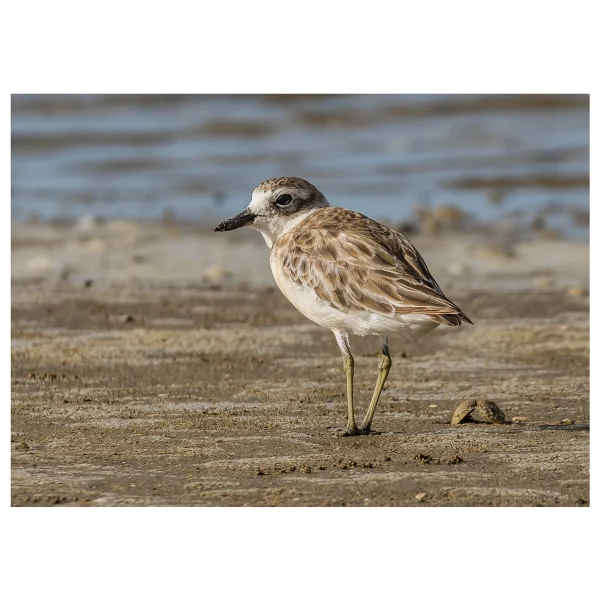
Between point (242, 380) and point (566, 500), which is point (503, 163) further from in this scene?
point (566, 500)

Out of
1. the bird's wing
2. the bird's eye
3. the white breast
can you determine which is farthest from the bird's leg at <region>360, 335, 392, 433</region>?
the bird's eye

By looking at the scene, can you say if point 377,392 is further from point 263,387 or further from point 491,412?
point 263,387

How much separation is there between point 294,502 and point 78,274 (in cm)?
544

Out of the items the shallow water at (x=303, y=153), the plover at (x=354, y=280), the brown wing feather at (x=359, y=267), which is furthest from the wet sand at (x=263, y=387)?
the shallow water at (x=303, y=153)

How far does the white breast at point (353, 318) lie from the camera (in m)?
5.57

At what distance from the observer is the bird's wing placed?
18.2 feet

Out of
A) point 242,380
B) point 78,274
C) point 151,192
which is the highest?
point 151,192

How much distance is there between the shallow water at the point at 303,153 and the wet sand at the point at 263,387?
6.74 feet

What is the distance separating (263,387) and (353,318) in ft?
3.88

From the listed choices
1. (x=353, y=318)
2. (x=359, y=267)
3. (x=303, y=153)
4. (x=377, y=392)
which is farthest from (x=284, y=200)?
(x=303, y=153)

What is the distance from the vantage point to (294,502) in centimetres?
485

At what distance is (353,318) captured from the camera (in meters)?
5.74
